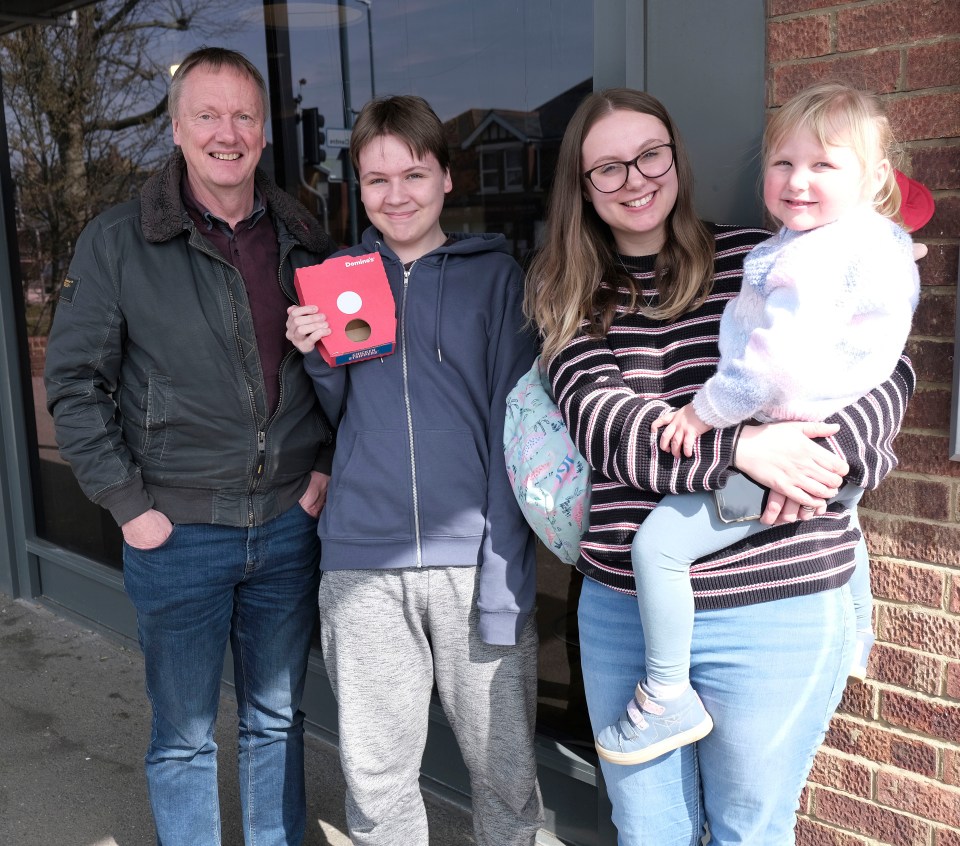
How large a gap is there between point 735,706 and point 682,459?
0.49 meters

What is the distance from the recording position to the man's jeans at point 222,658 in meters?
2.58

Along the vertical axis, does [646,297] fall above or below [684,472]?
above

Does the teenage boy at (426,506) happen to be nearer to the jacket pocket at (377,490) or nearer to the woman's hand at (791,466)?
the jacket pocket at (377,490)

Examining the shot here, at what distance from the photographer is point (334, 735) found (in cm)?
372

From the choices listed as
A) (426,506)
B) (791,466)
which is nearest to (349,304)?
(426,506)

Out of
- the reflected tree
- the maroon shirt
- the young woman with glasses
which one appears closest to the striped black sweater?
the young woman with glasses

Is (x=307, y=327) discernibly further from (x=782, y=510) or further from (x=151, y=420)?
(x=782, y=510)

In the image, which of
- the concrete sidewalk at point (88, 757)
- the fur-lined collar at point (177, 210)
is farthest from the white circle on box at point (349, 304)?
the concrete sidewalk at point (88, 757)

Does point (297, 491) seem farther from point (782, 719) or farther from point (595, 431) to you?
point (782, 719)

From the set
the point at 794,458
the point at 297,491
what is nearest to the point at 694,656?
the point at 794,458

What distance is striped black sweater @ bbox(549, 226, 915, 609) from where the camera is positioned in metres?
1.81

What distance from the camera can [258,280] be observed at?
102 inches

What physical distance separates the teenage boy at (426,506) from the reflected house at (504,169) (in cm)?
63

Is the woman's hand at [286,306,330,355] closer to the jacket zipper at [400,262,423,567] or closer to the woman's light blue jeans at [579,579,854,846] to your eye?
the jacket zipper at [400,262,423,567]
